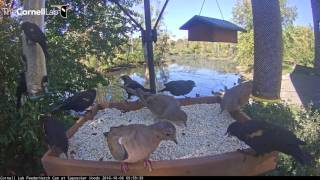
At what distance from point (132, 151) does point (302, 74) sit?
21.8 feet

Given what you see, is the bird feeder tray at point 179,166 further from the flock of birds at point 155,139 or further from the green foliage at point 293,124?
the green foliage at point 293,124

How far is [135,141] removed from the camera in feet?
7.26

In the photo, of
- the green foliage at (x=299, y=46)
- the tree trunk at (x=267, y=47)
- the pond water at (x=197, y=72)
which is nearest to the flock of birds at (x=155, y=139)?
the tree trunk at (x=267, y=47)

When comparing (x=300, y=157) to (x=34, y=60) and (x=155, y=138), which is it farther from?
(x=34, y=60)

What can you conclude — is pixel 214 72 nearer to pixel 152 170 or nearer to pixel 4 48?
pixel 4 48

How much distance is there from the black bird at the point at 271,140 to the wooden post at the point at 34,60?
77.3 inches

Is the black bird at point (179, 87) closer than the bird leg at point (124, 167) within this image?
No

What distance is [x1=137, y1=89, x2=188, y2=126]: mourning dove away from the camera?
10.1 ft

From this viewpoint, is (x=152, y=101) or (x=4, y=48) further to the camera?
(x=4, y=48)

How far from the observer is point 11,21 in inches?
195

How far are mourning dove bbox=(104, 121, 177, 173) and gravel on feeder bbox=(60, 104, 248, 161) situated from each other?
0.34m

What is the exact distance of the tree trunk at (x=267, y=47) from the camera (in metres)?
3.75

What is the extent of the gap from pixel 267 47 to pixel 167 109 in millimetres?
1351

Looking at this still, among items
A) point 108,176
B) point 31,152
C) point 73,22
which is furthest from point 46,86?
point 73,22
